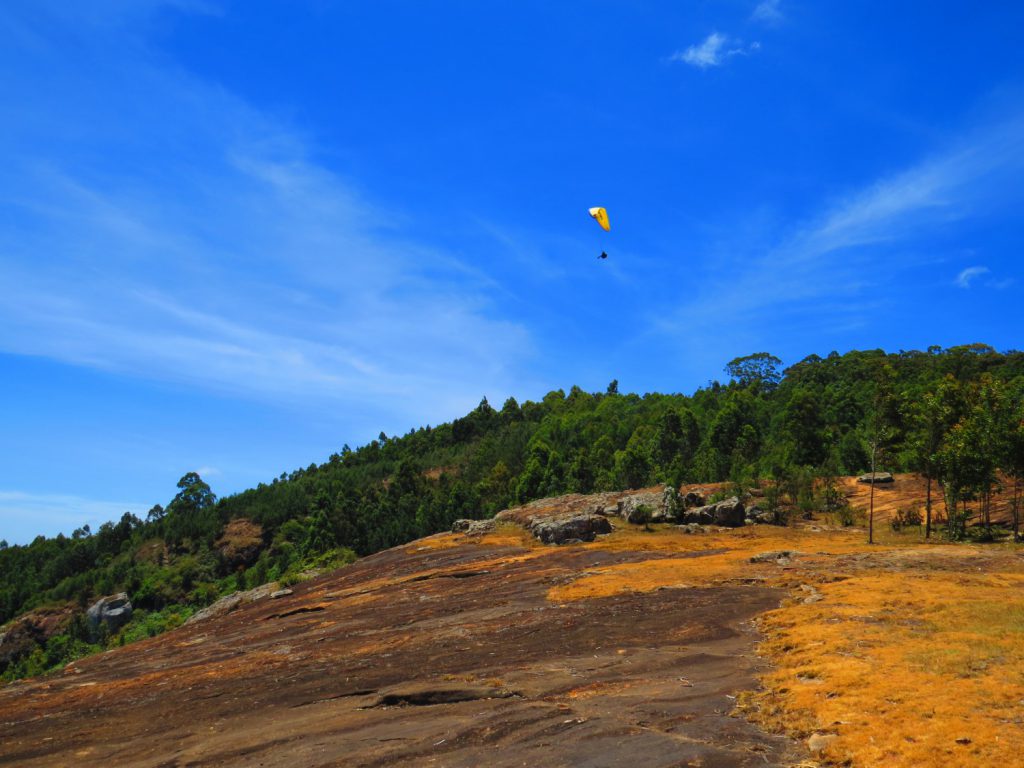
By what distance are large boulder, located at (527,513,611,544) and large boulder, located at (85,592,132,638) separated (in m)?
95.6

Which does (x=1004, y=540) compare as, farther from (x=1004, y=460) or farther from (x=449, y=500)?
(x=449, y=500)

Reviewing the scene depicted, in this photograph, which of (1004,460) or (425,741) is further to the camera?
(1004,460)

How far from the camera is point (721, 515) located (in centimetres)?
6241

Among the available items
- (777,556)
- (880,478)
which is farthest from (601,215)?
(880,478)

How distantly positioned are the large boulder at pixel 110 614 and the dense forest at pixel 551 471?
7.01 feet

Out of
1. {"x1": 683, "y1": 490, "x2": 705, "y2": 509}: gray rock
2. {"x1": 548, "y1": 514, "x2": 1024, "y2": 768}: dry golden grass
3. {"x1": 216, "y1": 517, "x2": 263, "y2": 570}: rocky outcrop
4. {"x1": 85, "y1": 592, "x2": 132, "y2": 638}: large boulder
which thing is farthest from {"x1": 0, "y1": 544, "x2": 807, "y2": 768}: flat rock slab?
{"x1": 216, "y1": 517, "x2": 263, "y2": 570}: rocky outcrop

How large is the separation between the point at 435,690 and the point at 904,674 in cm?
1328

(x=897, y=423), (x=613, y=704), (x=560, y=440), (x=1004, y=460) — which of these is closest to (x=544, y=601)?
(x=613, y=704)

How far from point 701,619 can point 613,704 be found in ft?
39.6

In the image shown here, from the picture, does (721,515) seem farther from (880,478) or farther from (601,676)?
(601,676)

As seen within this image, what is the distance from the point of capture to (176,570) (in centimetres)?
13850

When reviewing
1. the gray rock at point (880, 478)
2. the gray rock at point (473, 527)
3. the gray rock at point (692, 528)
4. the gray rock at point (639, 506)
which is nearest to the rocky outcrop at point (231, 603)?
the gray rock at point (473, 527)

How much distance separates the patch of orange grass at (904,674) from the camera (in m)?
13.2

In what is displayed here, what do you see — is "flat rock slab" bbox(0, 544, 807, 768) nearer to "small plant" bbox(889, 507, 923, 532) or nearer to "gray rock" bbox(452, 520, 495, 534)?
"small plant" bbox(889, 507, 923, 532)
